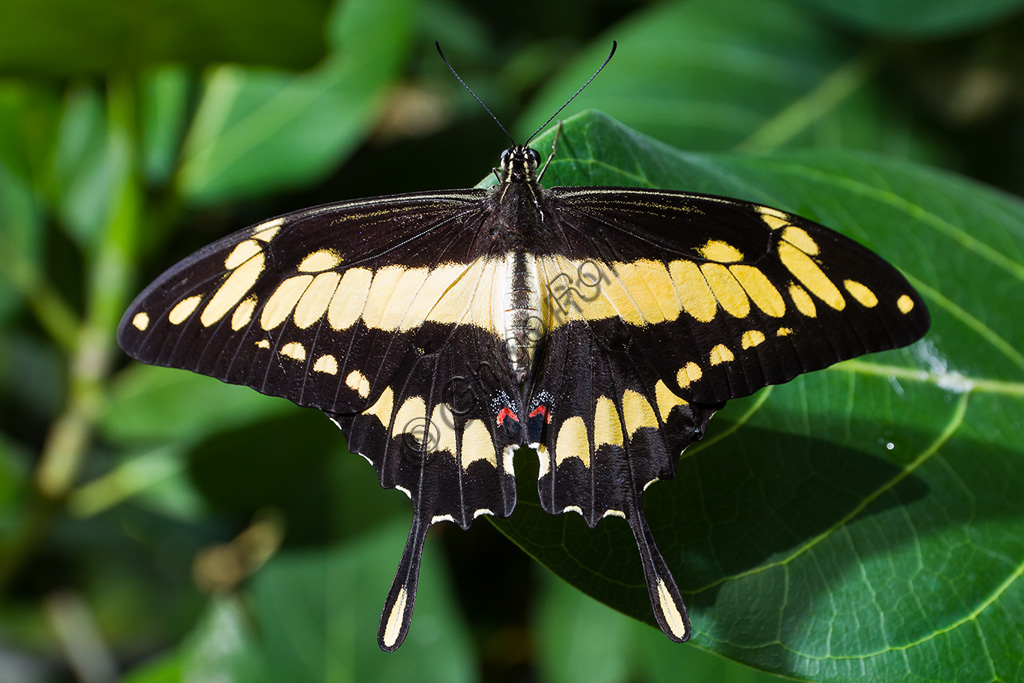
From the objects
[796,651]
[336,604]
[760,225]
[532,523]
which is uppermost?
[760,225]

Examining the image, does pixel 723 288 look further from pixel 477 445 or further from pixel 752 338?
pixel 477 445

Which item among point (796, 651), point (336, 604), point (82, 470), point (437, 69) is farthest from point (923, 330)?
point (82, 470)

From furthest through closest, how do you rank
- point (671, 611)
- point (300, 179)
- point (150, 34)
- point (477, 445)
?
point (300, 179) < point (150, 34) < point (477, 445) < point (671, 611)

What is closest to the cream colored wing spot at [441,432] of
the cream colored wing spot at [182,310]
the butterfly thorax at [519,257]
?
the butterfly thorax at [519,257]

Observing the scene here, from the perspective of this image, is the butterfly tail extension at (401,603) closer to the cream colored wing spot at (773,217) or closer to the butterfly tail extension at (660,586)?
the butterfly tail extension at (660,586)

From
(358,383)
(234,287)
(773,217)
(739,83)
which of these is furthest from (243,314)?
(739,83)

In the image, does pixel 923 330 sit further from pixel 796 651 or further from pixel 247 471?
pixel 247 471

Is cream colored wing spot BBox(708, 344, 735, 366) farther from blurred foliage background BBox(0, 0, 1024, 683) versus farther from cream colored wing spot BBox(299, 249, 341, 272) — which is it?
blurred foliage background BBox(0, 0, 1024, 683)
